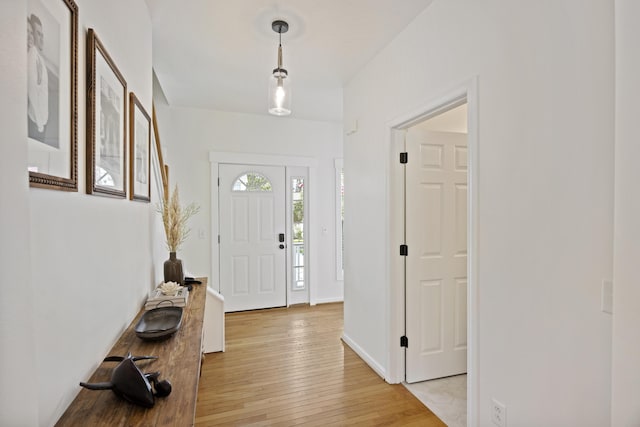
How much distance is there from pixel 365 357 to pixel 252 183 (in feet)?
8.81

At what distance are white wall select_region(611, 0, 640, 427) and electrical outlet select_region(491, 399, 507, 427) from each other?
2.23ft

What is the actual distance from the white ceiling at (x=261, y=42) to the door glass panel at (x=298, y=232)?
1350 mm

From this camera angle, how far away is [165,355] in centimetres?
132

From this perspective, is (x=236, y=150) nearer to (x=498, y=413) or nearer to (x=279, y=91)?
(x=279, y=91)

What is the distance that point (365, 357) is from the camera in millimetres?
2889

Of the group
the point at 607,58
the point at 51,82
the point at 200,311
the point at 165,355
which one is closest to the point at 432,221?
the point at 607,58

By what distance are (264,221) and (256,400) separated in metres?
2.55

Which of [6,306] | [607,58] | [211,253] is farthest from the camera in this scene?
[211,253]

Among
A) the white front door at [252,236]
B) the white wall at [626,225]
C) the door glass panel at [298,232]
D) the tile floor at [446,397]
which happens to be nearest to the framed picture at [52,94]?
the white wall at [626,225]

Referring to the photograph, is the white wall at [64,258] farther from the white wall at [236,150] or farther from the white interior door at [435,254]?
the white wall at [236,150]

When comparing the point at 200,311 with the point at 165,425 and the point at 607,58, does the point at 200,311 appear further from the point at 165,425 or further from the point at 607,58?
the point at 607,58

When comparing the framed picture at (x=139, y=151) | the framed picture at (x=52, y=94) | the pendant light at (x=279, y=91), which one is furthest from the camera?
the pendant light at (x=279, y=91)

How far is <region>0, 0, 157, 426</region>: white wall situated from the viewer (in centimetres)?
60

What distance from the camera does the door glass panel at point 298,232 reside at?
4.65 m
